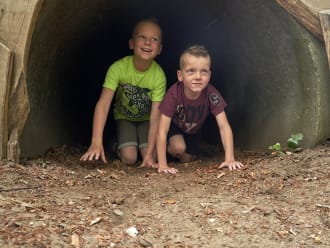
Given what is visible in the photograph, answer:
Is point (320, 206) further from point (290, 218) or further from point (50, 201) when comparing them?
point (50, 201)

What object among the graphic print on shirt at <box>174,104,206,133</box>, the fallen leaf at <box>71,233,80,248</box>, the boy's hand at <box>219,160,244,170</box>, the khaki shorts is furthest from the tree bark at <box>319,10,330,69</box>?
the fallen leaf at <box>71,233,80,248</box>

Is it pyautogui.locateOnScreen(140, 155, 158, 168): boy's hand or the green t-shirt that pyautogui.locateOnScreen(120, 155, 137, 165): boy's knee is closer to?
pyautogui.locateOnScreen(140, 155, 158, 168): boy's hand

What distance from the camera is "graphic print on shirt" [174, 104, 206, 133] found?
5.02 metres

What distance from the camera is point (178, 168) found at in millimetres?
4918

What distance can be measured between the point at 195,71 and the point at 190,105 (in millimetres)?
416

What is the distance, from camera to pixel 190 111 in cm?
505

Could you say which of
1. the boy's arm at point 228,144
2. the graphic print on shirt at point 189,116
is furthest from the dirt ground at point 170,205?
the graphic print on shirt at point 189,116

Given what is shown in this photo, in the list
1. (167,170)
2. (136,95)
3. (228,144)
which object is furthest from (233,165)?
(136,95)

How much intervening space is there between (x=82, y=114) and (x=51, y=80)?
1.59 metres

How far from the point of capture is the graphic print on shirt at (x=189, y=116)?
5020 millimetres

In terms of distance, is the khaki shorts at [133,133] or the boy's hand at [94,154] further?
the khaki shorts at [133,133]

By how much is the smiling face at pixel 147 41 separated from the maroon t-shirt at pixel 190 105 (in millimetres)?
430

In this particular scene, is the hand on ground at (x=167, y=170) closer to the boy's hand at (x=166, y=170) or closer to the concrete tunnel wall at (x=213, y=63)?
the boy's hand at (x=166, y=170)

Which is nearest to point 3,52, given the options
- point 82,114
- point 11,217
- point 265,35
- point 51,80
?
point 51,80
